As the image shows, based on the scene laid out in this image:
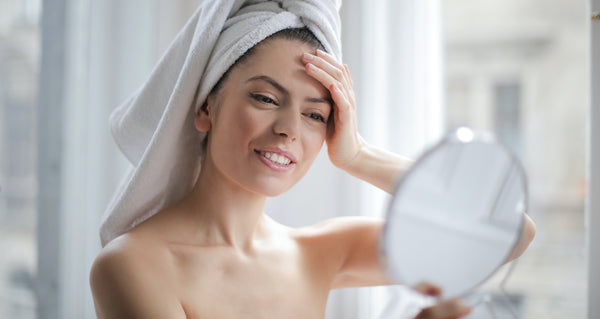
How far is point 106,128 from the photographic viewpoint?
55.8 inches

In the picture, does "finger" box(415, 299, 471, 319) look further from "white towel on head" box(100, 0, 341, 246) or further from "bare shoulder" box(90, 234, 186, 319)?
"white towel on head" box(100, 0, 341, 246)

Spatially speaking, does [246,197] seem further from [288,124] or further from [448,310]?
[448,310]

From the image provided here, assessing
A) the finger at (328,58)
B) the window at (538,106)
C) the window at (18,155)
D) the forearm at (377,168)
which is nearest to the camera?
the finger at (328,58)

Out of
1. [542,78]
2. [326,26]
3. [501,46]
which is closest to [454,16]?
[501,46]

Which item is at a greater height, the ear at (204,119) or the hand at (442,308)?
the ear at (204,119)

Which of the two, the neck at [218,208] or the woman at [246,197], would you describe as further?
the neck at [218,208]

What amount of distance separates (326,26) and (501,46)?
122 centimetres

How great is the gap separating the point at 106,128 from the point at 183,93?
2.39 ft

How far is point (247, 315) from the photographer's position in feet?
2.66

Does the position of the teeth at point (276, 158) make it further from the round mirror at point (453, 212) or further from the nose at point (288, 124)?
the round mirror at point (453, 212)

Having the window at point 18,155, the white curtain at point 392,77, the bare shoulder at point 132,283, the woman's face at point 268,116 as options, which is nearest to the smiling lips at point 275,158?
the woman's face at point 268,116

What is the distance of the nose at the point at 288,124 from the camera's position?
0.77 metres

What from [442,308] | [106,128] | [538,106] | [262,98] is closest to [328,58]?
[262,98]

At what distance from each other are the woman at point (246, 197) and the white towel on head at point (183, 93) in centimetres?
2
